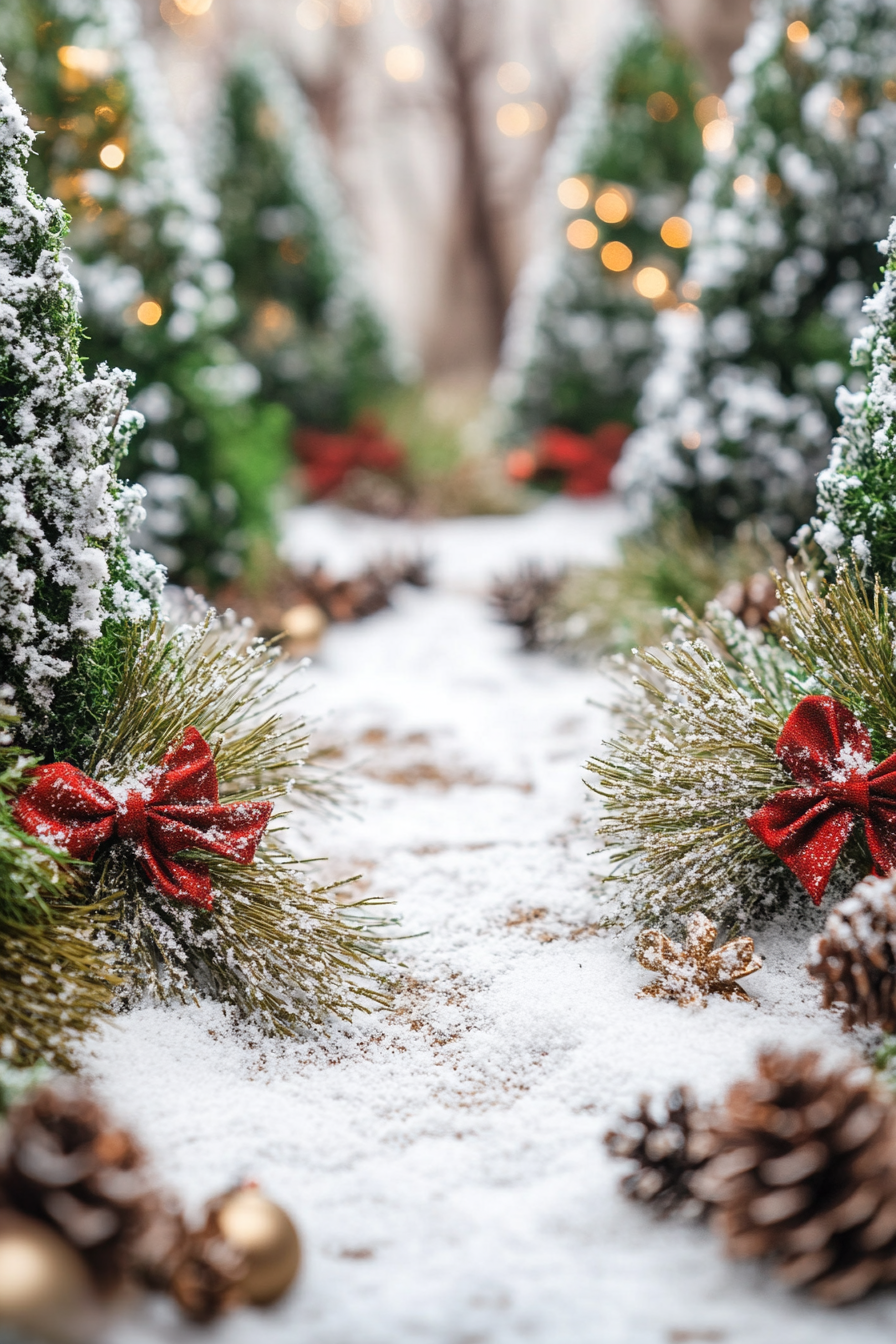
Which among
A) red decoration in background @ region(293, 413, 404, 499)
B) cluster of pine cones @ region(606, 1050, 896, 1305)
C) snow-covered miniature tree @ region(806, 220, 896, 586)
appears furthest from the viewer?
red decoration in background @ region(293, 413, 404, 499)

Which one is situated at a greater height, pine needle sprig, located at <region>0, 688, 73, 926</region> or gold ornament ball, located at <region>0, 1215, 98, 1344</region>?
pine needle sprig, located at <region>0, 688, 73, 926</region>

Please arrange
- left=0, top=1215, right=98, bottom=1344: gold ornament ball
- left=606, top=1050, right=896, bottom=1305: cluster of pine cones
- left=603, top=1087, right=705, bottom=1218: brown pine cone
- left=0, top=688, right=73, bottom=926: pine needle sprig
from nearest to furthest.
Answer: left=0, top=1215, right=98, bottom=1344: gold ornament ball, left=606, top=1050, right=896, bottom=1305: cluster of pine cones, left=603, top=1087, right=705, bottom=1218: brown pine cone, left=0, top=688, right=73, bottom=926: pine needle sprig

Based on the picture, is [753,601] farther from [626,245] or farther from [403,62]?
[403,62]

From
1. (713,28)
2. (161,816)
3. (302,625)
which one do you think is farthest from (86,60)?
(713,28)

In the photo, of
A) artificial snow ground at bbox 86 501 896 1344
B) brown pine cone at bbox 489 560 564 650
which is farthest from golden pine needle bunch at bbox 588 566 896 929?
brown pine cone at bbox 489 560 564 650

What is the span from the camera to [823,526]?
4.99 feet

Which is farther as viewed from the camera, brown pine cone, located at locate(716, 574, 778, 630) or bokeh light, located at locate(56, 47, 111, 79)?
bokeh light, located at locate(56, 47, 111, 79)

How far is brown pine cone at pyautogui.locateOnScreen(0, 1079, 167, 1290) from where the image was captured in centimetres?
76

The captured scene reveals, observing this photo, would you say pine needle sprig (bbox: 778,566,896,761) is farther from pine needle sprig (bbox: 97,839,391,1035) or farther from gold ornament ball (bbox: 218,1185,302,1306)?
gold ornament ball (bbox: 218,1185,302,1306)

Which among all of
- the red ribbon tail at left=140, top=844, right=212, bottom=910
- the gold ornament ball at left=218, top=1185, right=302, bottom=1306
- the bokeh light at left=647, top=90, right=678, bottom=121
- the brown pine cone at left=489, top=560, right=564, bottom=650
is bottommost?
the gold ornament ball at left=218, top=1185, right=302, bottom=1306

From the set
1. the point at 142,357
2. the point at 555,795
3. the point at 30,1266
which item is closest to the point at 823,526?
the point at 555,795

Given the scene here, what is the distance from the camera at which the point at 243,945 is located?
1.27 metres

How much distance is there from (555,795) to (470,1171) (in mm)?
993

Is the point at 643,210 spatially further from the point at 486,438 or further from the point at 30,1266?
the point at 30,1266
